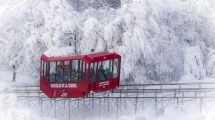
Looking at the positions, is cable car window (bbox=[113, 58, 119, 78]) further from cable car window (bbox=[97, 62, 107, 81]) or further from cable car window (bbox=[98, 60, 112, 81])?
cable car window (bbox=[97, 62, 107, 81])

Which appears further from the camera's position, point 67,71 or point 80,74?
point 67,71

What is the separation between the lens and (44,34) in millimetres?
33094

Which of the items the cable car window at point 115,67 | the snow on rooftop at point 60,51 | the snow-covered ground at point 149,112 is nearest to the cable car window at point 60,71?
the snow on rooftop at point 60,51

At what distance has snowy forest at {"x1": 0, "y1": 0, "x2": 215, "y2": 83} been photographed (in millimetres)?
32812

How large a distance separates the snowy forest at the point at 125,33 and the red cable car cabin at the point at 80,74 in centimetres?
410

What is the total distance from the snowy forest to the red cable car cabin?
410 cm

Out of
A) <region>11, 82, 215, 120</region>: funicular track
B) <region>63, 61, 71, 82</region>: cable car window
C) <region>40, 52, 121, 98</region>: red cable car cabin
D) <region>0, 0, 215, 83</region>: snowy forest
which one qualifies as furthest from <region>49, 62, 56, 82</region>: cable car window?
<region>0, 0, 215, 83</region>: snowy forest

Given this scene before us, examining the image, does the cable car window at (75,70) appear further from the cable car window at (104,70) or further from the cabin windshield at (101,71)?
the cable car window at (104,70)

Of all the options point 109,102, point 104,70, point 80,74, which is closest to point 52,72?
point 80,74

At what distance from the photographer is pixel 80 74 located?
1101 inches

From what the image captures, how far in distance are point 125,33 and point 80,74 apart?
637 cm

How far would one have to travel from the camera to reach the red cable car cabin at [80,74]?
27.4 metres

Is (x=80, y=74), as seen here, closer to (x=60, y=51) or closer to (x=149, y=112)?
(x=60, y=51)

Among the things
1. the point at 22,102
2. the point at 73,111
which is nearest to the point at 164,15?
the point at 73,111
